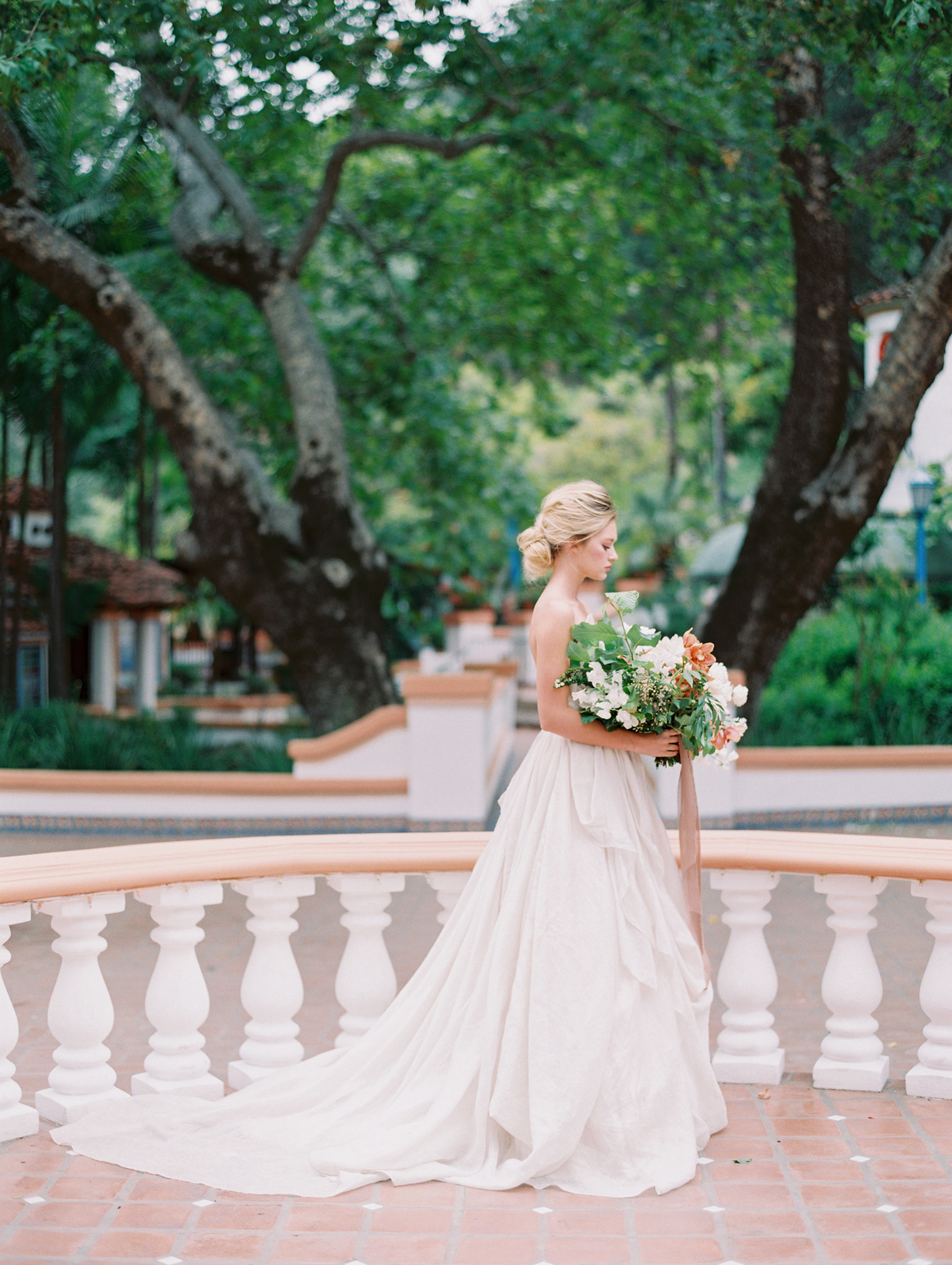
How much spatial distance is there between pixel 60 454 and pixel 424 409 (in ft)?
14.4

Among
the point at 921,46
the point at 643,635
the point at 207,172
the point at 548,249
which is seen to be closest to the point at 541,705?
the point at 643,635

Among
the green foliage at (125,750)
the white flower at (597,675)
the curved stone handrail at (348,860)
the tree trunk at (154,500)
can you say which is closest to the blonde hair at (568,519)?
the white flower at (597,675)

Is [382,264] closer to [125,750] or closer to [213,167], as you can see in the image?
[213,167]

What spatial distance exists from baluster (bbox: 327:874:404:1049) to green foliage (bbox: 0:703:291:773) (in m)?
7.61

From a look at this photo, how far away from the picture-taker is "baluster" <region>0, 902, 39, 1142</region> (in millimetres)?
3752

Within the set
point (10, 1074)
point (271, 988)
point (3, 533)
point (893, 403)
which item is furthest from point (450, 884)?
point (3, 533)

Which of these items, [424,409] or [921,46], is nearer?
[921,46]

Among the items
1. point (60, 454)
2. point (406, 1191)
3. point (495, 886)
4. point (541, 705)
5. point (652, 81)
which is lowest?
point (406, 1191)

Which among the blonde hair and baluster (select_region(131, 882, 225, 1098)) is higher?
the blonde hair

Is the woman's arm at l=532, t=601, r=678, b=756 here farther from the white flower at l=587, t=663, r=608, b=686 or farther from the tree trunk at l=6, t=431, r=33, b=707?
the tree trunk at l=6, t=431, r=33, b=707

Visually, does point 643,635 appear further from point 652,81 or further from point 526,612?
point 526,612

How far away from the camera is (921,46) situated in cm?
953

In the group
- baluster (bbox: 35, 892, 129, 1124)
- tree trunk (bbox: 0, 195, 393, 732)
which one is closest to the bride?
baluster (bbox: 35, 892, 129, 1124)

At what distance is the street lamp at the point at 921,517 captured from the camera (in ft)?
56.4
